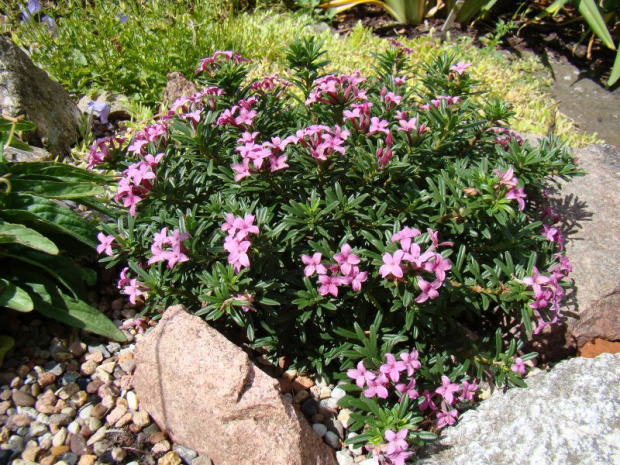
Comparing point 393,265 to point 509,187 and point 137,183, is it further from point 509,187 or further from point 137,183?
point 137,183

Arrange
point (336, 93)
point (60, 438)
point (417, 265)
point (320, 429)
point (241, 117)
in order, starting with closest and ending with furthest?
point (417, 265), point (60, 438), point (320, 429), point (241, 117), point (336, 93)

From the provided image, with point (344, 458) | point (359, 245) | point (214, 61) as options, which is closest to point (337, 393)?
point (344, 458)

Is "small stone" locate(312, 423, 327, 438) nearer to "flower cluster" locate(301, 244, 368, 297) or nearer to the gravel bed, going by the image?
the gravel bed

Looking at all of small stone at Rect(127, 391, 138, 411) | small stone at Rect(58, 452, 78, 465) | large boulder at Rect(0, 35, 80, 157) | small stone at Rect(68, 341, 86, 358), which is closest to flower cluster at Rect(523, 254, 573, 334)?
small stone at Rect(127, 391, 138, 411)

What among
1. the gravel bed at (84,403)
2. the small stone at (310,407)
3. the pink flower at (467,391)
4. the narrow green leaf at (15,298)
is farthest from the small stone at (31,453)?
the pink flower at (467,391)

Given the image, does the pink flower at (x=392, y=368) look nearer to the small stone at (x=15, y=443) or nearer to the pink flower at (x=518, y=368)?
the pink flower at (x=518, y=368)

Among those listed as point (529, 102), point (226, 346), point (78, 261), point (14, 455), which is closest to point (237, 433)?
point (226, 346)

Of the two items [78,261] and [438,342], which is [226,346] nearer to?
[438,342]
